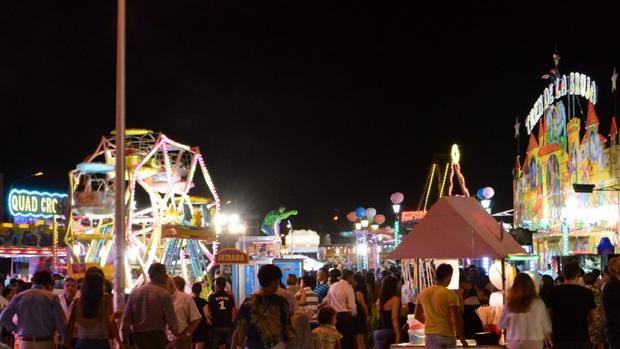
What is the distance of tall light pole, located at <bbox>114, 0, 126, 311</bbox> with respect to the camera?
13406mm

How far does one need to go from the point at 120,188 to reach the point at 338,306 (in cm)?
405

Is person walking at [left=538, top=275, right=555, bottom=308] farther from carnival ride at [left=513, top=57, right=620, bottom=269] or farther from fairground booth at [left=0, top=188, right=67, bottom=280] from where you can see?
fairground booth at [left=0, top=188, right=67, bottom=280]

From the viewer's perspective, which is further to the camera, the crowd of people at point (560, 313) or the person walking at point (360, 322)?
the person walking at point (360, 322)

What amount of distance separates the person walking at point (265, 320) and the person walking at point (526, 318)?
268 cm

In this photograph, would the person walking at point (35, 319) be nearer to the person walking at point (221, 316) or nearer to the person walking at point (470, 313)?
the person walking at point (221, 316)

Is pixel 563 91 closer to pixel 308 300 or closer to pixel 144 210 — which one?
pixel 144 210

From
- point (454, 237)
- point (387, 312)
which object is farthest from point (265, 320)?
point (387, 312)

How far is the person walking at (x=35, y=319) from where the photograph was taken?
31.5 feet

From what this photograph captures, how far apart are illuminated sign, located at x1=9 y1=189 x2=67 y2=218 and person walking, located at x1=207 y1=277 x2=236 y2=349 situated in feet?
146

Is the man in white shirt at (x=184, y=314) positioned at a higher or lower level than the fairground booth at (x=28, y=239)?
lower

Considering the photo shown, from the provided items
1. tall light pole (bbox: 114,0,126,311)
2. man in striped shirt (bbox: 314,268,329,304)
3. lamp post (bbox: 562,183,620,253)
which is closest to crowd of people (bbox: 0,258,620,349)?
tall light pole (bbox: 114,0,126,311)

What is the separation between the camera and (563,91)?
42844mm

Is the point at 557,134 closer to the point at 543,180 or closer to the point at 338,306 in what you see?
the point at 543,180

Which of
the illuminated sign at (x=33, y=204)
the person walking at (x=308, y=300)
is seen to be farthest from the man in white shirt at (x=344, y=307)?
the illuminated sign at (x=33, y=204)
